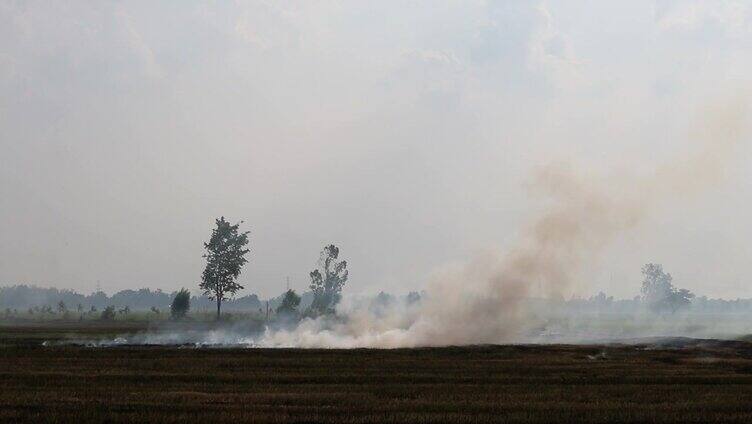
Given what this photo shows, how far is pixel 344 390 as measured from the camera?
41.3 meters

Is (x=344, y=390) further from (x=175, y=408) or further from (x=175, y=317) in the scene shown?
(x=175, y=317)

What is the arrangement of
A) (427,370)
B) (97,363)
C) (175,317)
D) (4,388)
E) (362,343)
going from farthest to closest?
1. (175,317)
2. (362,343)
3. (97,363)
4. (427,370)
5. (4,388)

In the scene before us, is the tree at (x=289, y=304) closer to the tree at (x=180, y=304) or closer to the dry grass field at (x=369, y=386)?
the tree at (x=180, y=304)

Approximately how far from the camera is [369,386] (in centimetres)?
4328

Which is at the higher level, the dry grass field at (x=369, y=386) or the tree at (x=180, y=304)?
the tree at (x=180, y=304)

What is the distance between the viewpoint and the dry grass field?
3338 cm

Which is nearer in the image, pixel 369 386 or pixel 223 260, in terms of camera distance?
pixel 369 386

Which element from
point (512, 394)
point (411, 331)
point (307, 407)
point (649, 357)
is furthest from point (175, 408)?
point (411, 331)

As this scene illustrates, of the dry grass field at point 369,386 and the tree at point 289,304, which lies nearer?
the dry grass field at point 369,386

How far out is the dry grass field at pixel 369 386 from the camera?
33.4 metres

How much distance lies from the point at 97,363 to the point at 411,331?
38.3 meters

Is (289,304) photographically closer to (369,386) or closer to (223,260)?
(223,260)

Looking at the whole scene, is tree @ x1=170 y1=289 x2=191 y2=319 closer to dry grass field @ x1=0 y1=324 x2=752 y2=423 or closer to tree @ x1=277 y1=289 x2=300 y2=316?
tree @ x1=277 y1=289 x2=300 y2=316

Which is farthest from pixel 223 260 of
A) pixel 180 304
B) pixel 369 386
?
pixel 369 386
